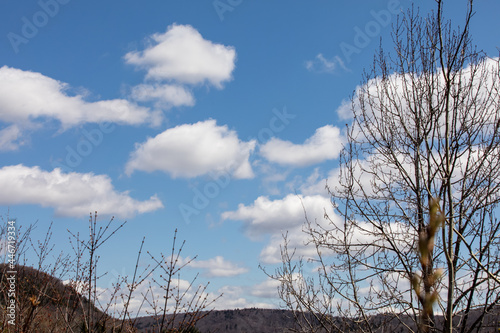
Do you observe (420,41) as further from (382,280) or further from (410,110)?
(382,280)

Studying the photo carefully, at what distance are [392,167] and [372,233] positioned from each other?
115 cm

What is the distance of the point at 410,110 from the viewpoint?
19.3 ft

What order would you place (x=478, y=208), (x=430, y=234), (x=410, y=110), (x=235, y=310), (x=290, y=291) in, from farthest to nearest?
(x=235, y=310), (x=290, y=291), (x=410, y=110), (x=478, y=208), (x=430, y=234)

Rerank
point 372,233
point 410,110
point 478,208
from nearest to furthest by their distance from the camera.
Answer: point 478,208, point 410,110, point 372,233

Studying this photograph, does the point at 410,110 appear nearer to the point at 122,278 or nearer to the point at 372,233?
the point at 372,233

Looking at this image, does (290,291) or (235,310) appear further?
(235,310)

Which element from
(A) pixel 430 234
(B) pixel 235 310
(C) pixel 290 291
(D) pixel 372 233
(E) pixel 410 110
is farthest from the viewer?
(B) pixel 235 310

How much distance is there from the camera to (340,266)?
6496 mm

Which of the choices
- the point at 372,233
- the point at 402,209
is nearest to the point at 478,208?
the point at 402,209

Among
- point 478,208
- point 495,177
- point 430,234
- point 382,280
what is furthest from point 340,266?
point 430,234

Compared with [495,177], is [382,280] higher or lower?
lower

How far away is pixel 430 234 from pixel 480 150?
19.9 ft

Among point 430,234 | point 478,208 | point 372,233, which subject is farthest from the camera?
point 372,233

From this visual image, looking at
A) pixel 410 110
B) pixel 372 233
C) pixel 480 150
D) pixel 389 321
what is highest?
pixel 410 110
